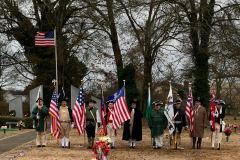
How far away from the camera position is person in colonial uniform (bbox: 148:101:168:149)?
19133mm

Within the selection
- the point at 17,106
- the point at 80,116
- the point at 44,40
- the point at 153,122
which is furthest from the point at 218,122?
the point at 17,106

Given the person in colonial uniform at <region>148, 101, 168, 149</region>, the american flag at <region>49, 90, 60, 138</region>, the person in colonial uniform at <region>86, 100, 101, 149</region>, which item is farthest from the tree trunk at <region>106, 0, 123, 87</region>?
the person in colonial uniform at <region>86, 100, 101, 149</region>

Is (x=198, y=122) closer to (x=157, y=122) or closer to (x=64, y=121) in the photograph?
(x=157, y=122)

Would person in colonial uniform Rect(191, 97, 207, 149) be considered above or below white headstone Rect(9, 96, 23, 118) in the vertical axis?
below

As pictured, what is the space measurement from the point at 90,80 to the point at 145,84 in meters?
9.42

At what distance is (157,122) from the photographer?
19188mm

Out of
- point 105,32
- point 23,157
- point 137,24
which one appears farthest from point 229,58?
point 23,157

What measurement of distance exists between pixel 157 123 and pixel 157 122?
35mm

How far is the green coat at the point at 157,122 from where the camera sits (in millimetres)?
19125

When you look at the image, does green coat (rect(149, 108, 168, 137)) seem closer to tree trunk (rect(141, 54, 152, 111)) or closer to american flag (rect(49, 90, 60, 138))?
american flag (rect(49, 90, 60, 138))

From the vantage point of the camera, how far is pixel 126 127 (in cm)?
1964

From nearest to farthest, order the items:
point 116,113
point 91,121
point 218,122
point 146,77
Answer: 1. point 91,121
2. point 116,113
3. point 218,122
4. point 146,77

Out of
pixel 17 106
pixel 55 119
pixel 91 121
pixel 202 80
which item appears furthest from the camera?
pixel 17 106

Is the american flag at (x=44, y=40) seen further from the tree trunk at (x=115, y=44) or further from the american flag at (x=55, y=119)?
the american flag at (x=55, y=119)
